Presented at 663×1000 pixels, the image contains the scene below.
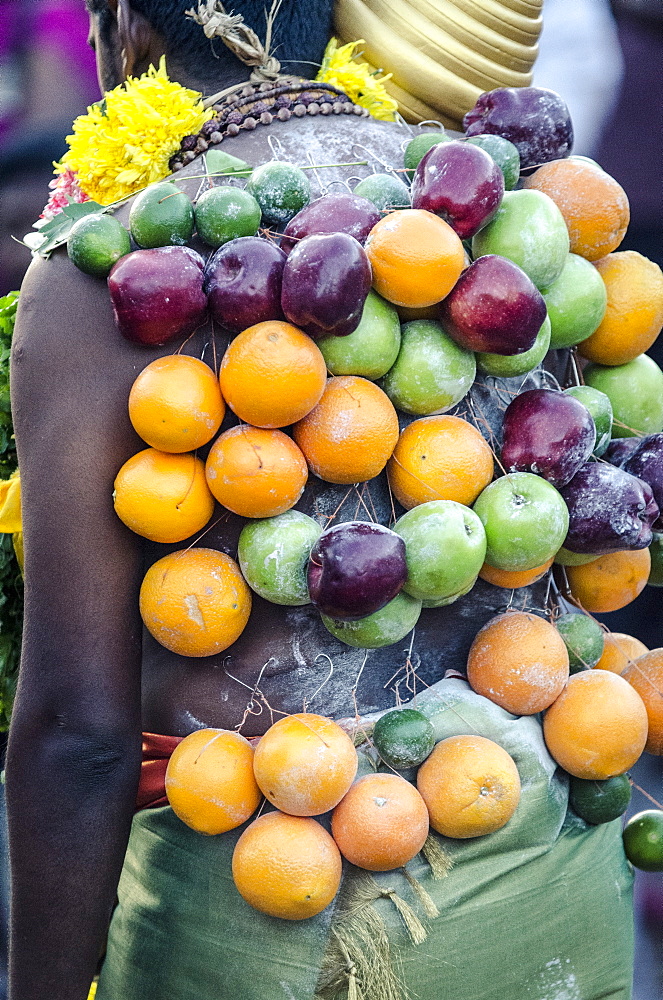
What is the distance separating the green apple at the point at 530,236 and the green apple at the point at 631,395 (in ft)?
1.08

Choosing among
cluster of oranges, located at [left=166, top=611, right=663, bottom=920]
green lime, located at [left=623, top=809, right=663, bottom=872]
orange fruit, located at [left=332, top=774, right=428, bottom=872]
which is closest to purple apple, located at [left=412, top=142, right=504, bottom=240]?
cluster of oranges, located at [left=166, top=611, right=663, bottom=920]

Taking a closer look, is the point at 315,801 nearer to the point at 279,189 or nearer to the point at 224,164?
the point at 279,189

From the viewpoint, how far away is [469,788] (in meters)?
1.29

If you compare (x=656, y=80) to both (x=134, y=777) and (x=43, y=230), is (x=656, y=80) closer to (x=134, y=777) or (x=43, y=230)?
(x=43, y=230)

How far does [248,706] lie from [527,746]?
1.69 ft

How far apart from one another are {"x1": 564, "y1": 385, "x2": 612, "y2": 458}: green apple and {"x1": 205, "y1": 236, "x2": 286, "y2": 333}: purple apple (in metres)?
0.60

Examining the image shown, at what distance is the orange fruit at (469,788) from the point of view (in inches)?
50.9

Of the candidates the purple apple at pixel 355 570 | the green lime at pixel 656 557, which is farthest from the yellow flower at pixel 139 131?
the green lime at pixel 656 557

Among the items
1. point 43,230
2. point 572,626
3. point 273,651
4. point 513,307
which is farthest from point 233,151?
point 572,626

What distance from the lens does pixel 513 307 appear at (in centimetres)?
128

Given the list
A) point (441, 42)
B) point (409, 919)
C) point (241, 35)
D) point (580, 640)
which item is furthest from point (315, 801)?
point (441, 42)

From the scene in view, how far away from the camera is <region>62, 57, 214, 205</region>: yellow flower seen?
1.56 m

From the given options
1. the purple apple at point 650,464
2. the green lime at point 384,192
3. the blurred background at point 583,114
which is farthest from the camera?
the blurred background at point 583,114

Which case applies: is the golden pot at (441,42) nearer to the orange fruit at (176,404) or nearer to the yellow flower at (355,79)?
the yellow flower at (355,79)
